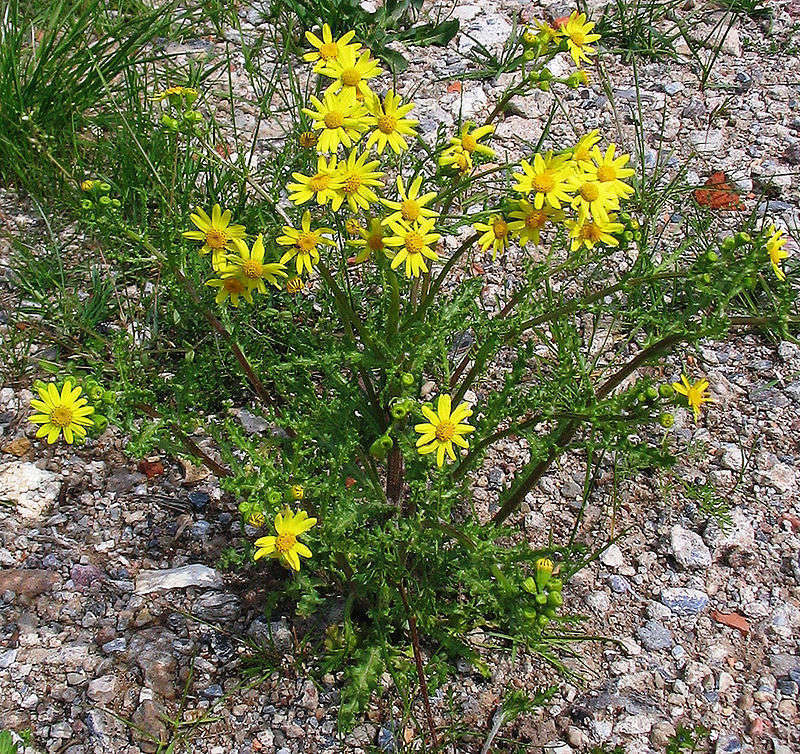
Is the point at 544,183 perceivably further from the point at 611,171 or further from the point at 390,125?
the point at 390,125

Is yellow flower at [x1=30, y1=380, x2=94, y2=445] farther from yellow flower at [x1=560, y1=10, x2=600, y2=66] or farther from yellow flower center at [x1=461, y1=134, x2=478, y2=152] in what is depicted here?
yellow flower at [x1=560, y1=10, x2=600, y2=66]

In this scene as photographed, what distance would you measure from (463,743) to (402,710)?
0.61ft

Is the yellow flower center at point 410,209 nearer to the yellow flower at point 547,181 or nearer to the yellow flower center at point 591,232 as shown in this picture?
the yellow flower at point 547,181

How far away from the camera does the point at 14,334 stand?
10.7ft

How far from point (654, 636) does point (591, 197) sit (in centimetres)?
134

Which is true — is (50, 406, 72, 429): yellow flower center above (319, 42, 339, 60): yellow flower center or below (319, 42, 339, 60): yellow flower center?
below

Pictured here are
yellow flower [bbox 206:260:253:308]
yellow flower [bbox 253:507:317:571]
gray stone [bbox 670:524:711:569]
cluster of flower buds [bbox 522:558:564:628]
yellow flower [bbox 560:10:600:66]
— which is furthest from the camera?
gray stone [bbox 670:524:711:569]

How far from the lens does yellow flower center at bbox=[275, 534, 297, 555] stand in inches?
80.4

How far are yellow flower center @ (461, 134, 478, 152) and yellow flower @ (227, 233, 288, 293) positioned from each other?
0.58 meters

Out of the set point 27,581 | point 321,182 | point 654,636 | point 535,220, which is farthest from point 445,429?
point 27,581

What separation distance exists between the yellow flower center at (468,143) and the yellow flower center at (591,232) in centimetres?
37


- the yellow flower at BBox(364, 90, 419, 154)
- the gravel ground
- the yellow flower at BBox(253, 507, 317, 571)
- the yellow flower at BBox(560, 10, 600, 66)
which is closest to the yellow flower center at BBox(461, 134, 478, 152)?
the yellow flower at BBox(364, 90, 419, 154)

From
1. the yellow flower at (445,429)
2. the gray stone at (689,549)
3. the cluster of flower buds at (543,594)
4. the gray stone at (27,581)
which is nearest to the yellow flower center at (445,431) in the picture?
the yellow flower at (445,429)

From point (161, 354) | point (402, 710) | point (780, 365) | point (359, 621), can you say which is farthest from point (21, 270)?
point (780, 365)
